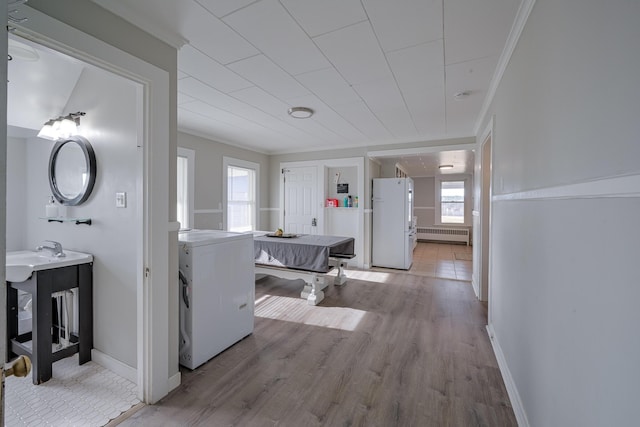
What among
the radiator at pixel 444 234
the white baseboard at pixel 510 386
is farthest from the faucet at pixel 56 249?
the radiator at pixel 444 234

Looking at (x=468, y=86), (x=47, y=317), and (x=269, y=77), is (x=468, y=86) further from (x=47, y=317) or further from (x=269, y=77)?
(x=47, y=317)

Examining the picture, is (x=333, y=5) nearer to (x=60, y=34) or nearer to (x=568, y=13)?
(x=568, y=13)

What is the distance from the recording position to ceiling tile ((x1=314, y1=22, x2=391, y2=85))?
190cm

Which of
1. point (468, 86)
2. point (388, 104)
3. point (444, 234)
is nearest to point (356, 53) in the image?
point (388, 104)

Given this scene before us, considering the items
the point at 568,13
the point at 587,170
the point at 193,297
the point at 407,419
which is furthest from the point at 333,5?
the point at 407,419

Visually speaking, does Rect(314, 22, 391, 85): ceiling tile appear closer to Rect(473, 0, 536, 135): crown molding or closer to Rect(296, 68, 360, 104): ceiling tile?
Rect(296, 68, 360, 104): ceiling tile

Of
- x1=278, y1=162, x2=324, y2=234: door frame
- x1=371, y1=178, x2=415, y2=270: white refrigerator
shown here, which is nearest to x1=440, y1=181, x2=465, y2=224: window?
x1=371, y1=178, x2=415, y2=270: white refrigerator

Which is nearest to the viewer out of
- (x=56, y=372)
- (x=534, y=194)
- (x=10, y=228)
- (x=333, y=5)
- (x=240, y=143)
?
(x=534, y=194)

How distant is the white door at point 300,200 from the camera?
5801 mm

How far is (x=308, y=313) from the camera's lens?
327cm

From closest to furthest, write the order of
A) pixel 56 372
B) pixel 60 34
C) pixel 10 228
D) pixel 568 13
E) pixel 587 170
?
pixel 587 170 < pixel 568 13 < pixel 60 34 < pixel 56 372 < pixel 10 228

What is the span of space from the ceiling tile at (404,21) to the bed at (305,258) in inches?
90.5

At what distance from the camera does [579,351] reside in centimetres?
96

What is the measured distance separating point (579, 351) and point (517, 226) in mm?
1010
